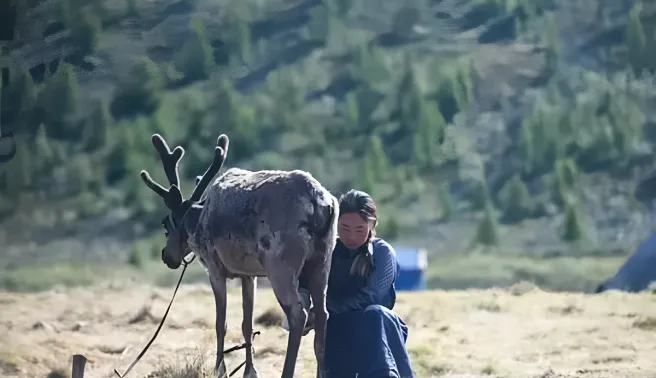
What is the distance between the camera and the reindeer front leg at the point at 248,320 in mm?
8977

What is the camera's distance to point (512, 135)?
156ft

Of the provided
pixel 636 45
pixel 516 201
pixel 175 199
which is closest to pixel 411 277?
pixel 516 201

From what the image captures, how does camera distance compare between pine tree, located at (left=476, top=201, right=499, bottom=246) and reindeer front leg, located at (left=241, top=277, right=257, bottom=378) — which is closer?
reindeer front leg, located at (left=241, top=277, right=257, bottom=378)

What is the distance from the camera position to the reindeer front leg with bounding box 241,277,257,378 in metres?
8.98

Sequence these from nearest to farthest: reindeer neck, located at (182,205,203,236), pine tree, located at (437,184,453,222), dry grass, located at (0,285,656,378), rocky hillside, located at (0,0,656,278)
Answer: reindeer neck, located at (182,205,203,236) → dry grass, located at (0,285,656,378) → rocky hillside, located at (0,0,656,278) → pine tree, located at (437,184,453,222)

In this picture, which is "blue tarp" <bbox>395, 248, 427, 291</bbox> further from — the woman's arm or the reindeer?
the woman's arm

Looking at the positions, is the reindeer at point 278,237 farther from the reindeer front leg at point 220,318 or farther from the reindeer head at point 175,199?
the reindeer head at point 175,199

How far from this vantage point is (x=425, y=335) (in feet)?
49.0

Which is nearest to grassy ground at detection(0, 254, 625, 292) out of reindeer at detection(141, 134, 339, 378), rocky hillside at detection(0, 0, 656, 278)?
rocky hillside at detection(0, 0, 656, 278)

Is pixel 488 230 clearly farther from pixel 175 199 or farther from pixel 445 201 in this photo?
pixel 175 199

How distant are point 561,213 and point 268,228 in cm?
3628

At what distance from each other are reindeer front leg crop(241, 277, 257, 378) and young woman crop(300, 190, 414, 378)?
658 mm

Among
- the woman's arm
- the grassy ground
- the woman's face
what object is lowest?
the grassy ground

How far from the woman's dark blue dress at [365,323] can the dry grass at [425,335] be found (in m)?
1.33
